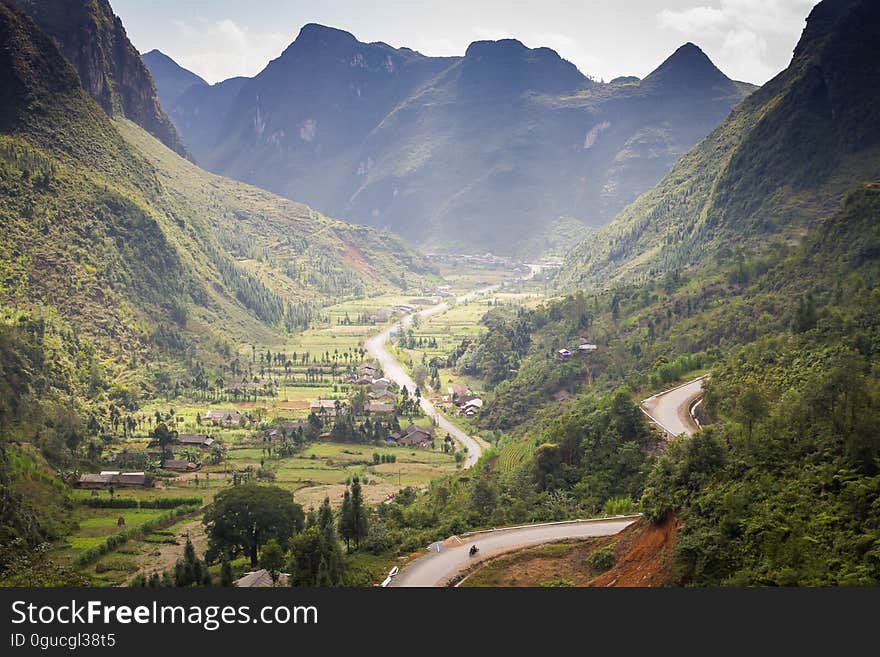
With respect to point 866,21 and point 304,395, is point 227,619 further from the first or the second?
point 866,21

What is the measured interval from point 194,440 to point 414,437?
25.2m

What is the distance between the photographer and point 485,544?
38750mm

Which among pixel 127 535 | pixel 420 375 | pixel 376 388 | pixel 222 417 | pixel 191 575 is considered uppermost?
pixel 420 375

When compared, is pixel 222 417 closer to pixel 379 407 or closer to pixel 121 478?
pixel 379 407

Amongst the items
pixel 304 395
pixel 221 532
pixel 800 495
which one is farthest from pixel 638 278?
pixel 800 495

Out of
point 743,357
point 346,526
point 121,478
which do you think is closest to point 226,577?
point 346,526

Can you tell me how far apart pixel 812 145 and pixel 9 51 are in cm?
13375

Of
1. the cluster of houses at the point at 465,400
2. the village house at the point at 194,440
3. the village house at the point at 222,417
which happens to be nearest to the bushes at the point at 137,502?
the village house at the point at 194,440

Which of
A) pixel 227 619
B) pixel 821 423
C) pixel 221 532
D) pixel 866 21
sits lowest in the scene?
pixel 221 532

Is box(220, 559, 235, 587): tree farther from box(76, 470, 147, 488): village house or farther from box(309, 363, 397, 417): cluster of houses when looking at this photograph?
box(309, 363, 397, 417): cluster of houses

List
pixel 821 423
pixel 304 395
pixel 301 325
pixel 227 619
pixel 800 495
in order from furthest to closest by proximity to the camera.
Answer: pixel 301 325 < pixel 304 395 < pixel 821 423 < pixel 800 495 < pixel 227 619

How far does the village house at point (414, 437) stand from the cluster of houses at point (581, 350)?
20.2 metres

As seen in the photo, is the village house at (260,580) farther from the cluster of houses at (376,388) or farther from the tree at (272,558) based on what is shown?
the cluster of houses at (376,388)

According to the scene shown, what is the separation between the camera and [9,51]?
12800 centimetres
